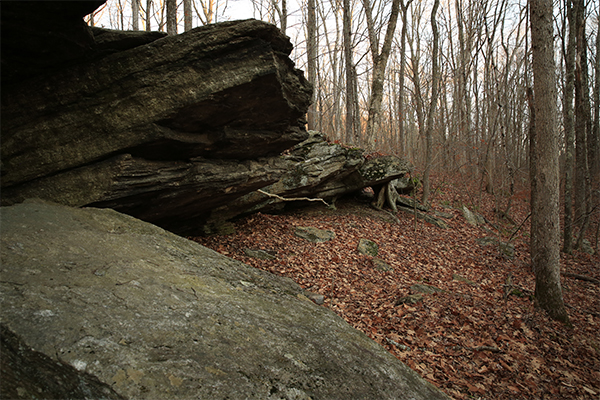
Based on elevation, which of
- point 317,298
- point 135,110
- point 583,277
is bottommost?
point 583,277

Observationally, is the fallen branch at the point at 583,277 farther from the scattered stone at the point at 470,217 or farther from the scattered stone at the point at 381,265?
the scattered stone at the point at 381,265

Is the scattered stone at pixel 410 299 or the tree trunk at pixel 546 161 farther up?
the tree trunk at pixel 546 161

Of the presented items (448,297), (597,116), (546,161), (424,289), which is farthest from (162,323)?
(597,116)

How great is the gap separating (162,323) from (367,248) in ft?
23.0

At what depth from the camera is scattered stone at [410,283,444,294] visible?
273 inches

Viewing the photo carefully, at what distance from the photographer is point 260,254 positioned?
303 inches

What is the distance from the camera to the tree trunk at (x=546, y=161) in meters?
6.29

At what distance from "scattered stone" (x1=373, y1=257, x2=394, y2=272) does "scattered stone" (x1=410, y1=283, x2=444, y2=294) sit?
0.91m

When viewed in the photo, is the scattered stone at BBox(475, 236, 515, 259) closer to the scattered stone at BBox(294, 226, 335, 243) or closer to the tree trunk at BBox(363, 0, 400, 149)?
the tree trunk at BBox(363, 0, 400, 149)

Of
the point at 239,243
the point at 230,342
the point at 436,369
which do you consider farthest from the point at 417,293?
the point at 230,342

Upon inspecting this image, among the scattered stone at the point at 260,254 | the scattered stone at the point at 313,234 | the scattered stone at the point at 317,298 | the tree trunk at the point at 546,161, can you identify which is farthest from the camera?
the scattered stone at the point at 313,234

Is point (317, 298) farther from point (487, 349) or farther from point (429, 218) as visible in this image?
point (429, 218)

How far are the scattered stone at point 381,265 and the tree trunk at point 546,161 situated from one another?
3.16m

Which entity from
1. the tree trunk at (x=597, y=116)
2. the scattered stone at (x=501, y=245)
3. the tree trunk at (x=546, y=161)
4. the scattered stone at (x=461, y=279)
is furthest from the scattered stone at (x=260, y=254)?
the tree trunk at (x=597, y=116)
